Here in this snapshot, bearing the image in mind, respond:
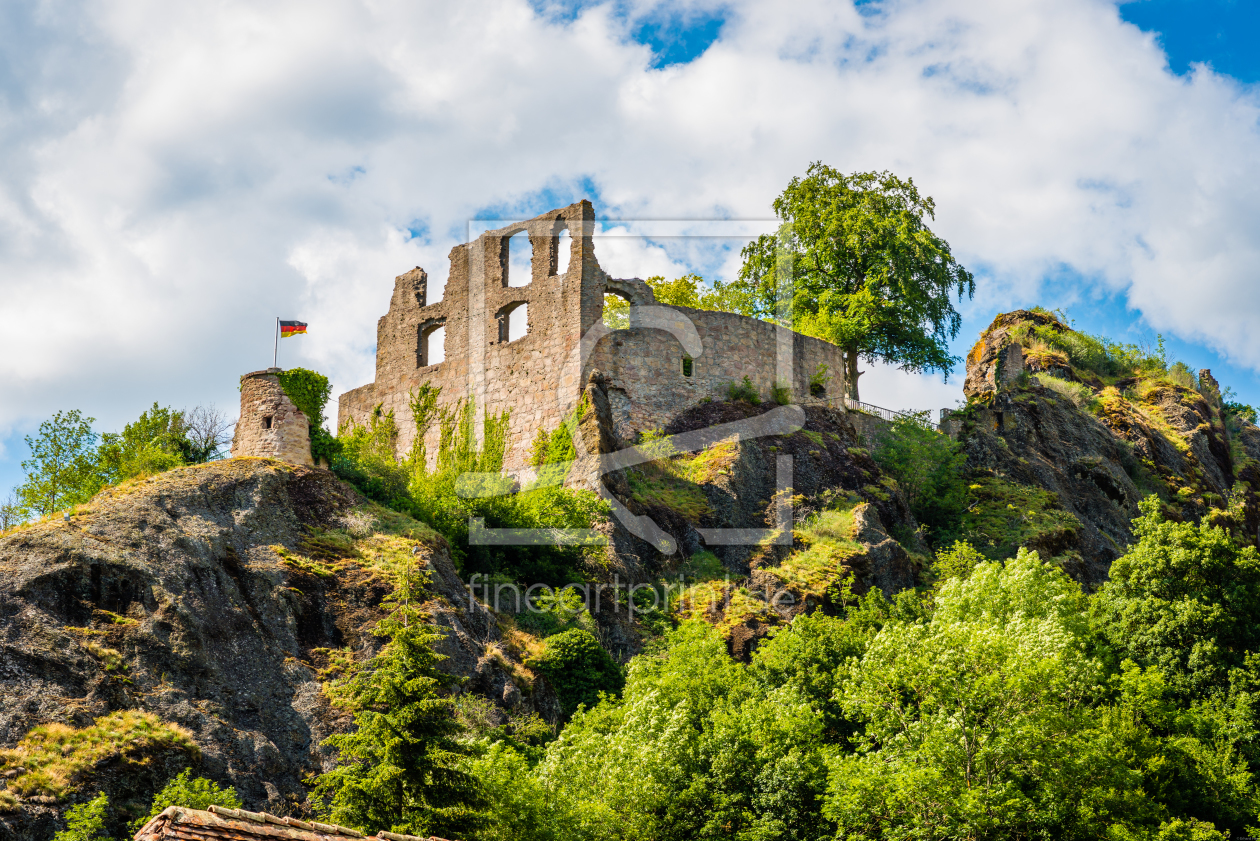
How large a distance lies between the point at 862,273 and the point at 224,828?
122 ft

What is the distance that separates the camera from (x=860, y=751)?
83.0 ft

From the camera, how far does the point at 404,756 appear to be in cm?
1947

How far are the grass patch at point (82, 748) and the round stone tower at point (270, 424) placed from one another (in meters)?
9.25

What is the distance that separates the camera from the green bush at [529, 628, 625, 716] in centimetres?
2836

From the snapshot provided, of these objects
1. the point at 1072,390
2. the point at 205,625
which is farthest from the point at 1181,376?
the point at 205,625

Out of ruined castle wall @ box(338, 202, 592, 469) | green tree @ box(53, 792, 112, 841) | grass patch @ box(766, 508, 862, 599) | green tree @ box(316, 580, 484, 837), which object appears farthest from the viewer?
ruined castle wall @ box(338, 202, 592, 469)

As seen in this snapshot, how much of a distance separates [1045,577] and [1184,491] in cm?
2092

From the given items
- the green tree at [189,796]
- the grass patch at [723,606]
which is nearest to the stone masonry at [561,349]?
the grass patch at [723,606]

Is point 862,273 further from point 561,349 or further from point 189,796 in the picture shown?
point 189,796

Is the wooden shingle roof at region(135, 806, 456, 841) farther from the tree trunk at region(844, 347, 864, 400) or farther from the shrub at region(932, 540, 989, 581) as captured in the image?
the tree trunk at region(844, 347, 864, 400)

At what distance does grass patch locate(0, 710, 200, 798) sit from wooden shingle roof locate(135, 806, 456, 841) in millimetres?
5711

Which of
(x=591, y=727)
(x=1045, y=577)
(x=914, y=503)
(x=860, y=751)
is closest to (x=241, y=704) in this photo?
(x=591, y=727)

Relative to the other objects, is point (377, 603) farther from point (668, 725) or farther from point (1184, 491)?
point (1184, 491)

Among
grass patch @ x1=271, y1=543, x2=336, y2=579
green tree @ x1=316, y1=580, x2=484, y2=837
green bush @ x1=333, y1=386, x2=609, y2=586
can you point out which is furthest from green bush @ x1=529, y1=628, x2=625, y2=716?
green tree @ x1=316, y1=580, x2=484, y2=837
